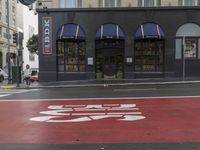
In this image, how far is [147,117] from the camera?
36.1ft

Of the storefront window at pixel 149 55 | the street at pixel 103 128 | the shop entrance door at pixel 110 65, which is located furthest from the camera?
the shop entrance door at pixel 110 65

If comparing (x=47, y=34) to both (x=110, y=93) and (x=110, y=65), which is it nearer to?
(x=110, y=65)

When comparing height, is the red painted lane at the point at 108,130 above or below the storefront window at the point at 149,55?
below

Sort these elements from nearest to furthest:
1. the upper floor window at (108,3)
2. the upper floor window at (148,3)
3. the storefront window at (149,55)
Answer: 1. the storefront window at (149,55)
2. the upper floor window at (148,3)
3. the upper floor window at (108,3)

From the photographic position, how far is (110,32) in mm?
31250

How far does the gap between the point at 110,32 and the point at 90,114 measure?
20.1 metres

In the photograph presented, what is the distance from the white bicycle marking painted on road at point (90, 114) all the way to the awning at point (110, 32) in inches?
703

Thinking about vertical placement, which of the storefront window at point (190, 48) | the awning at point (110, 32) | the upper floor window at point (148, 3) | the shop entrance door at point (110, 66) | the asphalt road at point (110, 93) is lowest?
the asphalt road at point (110, 93)

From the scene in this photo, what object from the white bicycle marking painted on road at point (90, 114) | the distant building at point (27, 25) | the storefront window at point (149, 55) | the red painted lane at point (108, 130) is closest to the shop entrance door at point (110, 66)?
the storefront window at point (149, 55)

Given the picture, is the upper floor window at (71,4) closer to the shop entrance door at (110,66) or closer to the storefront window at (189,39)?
the shop entrance door at (110,66)

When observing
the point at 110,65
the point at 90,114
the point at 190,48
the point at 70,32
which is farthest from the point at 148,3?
the point at 90,114

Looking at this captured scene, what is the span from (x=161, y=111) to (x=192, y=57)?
20.7 metres

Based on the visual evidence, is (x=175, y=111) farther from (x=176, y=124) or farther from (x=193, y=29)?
(x=193, y=29)

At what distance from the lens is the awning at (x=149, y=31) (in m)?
30.5
